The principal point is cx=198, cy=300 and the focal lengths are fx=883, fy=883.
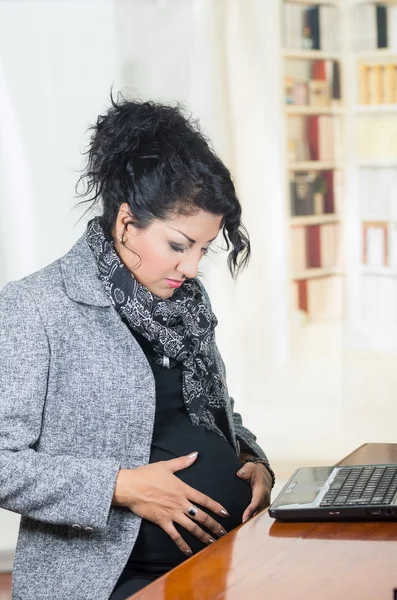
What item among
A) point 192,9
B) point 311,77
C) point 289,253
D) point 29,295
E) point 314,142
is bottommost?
point 289,253

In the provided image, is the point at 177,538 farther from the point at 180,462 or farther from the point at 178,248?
the point at 178,248

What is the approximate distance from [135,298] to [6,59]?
6.20 feet

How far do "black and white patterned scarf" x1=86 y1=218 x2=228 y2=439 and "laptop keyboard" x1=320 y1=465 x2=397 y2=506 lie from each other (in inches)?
12.7

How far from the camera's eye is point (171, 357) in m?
1.59

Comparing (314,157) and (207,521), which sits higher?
(314,157)

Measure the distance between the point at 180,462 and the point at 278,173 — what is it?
2.19 metres

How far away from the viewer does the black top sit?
1.44 meters

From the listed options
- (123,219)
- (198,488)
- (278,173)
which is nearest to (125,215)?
(123,219)

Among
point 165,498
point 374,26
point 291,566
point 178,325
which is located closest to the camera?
point 291,566

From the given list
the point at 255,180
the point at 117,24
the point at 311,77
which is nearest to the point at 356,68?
the point at 311,77

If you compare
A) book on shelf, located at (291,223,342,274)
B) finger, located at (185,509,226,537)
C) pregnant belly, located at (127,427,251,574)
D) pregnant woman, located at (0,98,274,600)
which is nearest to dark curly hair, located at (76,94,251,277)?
pregnant woman, located at (0,98,274,600)

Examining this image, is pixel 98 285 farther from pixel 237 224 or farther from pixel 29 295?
pixel 237 224

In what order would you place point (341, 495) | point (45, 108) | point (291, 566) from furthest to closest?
1. point (45, 108)
2. point (341, 495)
3. point (291, 566)

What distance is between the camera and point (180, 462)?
4.72 ft
